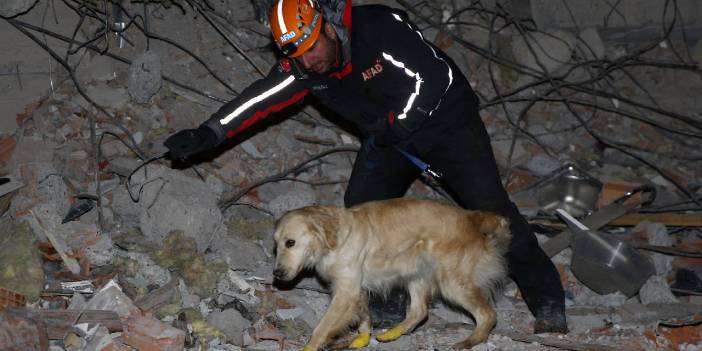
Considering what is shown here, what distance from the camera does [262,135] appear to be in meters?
7.23

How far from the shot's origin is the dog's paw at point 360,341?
16.8 ft

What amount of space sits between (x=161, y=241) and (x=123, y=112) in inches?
66.6

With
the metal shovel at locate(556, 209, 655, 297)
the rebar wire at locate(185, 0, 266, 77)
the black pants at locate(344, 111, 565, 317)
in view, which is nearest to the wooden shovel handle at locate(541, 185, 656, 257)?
the metal shovel at locate(556, 209, 655, 297)

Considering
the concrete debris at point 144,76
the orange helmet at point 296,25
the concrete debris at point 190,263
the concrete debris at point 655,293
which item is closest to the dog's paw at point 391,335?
the concrete debris at point 190,263

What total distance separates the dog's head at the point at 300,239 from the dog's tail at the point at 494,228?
108 centimetres

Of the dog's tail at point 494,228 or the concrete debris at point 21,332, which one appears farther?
the dog's tail at point 494,228

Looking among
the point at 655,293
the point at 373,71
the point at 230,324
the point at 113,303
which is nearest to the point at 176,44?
the point at 373,71

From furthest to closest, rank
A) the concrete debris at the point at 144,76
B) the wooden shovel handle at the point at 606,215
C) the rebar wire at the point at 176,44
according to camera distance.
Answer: the rebar wire at the point at 176,44
the concrete debris at the point at 144,76
the wooden shovel handle at the point at 606,215

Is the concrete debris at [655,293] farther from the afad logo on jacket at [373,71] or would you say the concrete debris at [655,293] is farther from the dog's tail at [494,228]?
the afad logo on jacket at [373,71]

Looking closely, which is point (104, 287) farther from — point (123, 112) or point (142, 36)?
point (142, 36)

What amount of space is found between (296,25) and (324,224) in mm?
1293

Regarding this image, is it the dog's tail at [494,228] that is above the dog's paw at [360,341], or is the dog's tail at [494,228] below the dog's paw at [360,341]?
above

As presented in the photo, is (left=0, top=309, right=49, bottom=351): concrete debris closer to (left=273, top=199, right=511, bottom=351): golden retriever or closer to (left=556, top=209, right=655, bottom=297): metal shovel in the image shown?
(left=273, top=199, right=511, bottom=351): golden retriever

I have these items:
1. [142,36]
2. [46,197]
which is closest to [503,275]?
[46,197]
